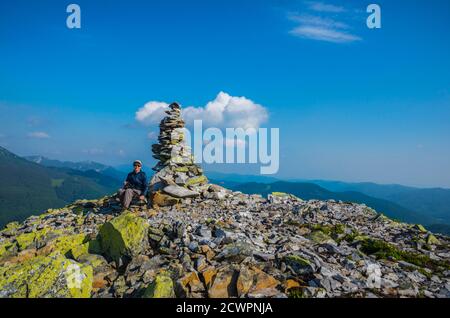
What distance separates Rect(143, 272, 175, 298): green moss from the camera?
8.15 m

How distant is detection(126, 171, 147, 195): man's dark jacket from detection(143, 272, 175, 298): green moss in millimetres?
12188

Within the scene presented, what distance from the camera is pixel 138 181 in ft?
65.4

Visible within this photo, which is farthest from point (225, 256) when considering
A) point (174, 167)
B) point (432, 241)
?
point (174, 167)

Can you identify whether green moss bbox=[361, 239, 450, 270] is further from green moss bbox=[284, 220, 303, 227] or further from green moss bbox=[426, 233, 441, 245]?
green moss bbox=[284, 220, 303, 227]

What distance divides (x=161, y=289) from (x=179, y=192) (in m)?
13.4

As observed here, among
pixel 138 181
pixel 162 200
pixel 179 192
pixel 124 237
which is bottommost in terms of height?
pixel 124 237

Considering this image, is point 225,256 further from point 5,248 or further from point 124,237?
point 5,248

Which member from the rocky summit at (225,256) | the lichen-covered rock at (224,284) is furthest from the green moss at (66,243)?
the lichen-covered rock at (224,284)

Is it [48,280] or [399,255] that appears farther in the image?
[399,255]

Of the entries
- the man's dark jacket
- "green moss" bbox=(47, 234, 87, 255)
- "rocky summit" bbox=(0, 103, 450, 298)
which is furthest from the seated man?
"green moss" bbox=(47, 234, 87, 255)
